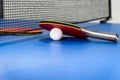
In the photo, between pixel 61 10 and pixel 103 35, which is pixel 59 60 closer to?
pixel 103 35

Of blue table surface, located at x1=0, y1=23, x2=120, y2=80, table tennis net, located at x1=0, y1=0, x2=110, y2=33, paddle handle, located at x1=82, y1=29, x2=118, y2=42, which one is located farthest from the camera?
table tennis net, located at x1=0, y1=0, x2=110, y2=33

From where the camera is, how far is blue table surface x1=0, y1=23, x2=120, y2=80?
689mm

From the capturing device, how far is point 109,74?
709 millimetres

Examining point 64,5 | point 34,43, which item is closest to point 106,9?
point 64,5

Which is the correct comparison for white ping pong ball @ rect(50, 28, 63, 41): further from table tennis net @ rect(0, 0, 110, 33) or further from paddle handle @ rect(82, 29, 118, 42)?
table tennis net @ rect(0, 0, 110, 33)

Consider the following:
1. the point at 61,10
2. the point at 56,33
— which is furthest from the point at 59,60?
the point at 61,10

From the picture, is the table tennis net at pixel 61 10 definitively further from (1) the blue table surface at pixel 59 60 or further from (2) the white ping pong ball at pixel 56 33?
(1) the blue table surface at pixel 59 60

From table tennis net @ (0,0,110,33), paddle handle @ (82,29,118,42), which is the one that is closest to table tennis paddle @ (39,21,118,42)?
paddle handle @ (82,29,118,42)

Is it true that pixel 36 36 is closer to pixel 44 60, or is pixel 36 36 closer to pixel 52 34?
pixel 52 34

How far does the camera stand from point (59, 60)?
2.84 feet

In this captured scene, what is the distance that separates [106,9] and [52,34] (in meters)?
1.73

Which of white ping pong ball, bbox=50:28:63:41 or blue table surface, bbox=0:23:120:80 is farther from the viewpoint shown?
white ping pong ball, bbox=50:28:63:41

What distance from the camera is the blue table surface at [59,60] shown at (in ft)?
2.26

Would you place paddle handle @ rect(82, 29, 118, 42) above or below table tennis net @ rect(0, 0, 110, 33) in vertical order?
below
